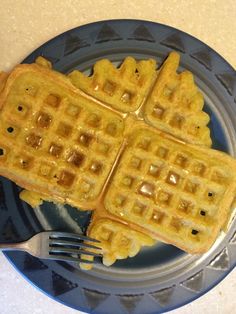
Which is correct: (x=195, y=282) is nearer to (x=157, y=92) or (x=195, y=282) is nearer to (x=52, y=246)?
(x=52, y=246)

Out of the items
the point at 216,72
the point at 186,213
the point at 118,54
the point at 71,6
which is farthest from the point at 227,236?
the point at 71,6

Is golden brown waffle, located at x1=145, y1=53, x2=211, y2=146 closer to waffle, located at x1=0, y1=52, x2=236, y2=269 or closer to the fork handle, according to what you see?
waffle, located at x1=0, y1=52, x2=236, y2=269

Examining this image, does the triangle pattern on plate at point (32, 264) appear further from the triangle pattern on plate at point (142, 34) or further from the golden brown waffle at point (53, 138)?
the triangle pattern on plate at point (142, 34)

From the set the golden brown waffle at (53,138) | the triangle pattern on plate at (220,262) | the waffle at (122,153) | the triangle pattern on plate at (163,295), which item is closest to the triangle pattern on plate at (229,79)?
the waffle at (122,153)

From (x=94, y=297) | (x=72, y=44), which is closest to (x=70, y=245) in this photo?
(x=94, y=297)

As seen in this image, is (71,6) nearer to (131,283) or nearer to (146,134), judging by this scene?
(146,134)
